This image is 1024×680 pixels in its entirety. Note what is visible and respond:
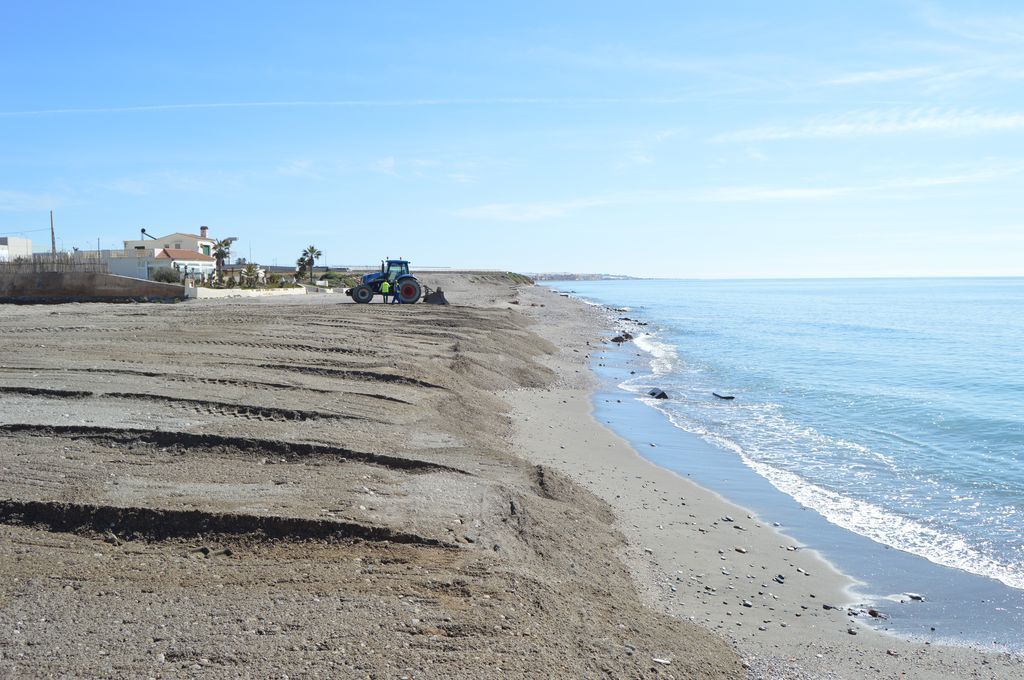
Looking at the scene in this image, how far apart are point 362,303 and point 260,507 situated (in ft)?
98.3

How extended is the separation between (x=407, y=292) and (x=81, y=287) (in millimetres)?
15799

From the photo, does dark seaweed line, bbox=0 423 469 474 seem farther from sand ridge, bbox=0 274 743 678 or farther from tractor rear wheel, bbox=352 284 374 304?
tractor rear wheel, bbox=352 284 374 304

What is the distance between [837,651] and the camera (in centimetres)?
612

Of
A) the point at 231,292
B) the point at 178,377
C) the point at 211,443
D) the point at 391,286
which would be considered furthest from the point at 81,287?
the point at 211,443

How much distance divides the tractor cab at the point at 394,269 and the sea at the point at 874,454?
12.2m

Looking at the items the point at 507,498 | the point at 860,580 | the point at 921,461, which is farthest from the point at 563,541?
the point at 921,461

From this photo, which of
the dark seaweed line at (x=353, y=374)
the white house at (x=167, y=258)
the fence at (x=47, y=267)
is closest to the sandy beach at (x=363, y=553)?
the dark seaweed line at (x=353, y=374)

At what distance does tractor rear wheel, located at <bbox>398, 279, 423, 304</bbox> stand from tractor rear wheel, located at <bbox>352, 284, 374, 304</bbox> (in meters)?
1.36

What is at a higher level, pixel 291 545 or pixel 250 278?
pixel 250 278

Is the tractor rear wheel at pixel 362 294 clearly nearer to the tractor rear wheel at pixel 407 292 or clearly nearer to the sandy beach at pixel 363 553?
the tractor rear wheel at pixel 407 292

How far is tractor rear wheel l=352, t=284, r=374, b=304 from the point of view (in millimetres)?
36812

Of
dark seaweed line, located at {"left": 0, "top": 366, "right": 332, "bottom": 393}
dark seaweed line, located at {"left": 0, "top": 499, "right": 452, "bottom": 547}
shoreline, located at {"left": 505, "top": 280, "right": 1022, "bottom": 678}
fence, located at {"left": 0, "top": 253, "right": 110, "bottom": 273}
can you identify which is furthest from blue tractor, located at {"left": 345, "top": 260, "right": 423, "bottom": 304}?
dark seaweed line, located at {"left": 0, "top": 499, "right": 452, "bottom": 547}

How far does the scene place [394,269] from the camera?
38.2m

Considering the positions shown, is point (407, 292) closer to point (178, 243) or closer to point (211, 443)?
point (211, 443)
